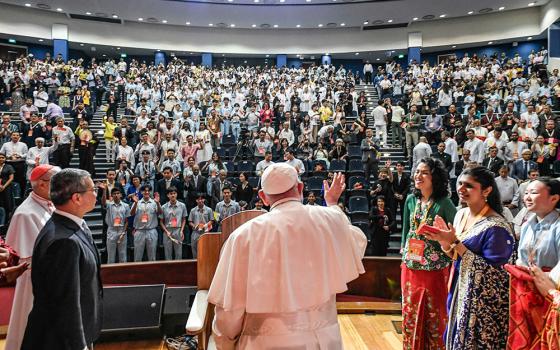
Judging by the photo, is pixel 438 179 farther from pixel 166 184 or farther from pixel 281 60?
pixel 281 60

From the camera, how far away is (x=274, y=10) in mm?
18844

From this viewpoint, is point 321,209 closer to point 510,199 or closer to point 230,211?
point 230,211

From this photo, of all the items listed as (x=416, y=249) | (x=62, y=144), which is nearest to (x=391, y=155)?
(x=62, y=144)

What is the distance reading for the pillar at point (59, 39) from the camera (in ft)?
64.0

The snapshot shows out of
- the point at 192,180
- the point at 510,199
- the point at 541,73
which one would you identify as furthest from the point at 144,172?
the point at 541,73

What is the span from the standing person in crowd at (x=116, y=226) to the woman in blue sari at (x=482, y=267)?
529cm

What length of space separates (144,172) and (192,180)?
3.51ft

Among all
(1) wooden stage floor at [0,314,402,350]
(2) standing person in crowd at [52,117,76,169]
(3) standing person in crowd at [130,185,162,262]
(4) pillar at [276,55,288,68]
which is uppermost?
(4) pillar at [276,55,288,68]

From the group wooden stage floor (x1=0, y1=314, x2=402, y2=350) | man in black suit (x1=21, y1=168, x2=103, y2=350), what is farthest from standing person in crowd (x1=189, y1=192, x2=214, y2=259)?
man in black suit (x1=21, y1=168, x2=103, y2=350)

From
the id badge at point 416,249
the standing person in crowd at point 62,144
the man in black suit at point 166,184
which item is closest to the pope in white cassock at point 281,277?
the id badge at point 416,249

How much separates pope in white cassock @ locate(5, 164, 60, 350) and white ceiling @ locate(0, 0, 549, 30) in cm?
1714

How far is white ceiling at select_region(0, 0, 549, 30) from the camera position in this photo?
17.9 m

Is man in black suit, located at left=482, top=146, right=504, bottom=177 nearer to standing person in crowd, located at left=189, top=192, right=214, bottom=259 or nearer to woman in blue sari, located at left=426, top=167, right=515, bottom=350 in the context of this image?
standing person in crowd, located at left=189, top=192, right=214, bottom=259

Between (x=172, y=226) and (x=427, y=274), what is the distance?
471cm
